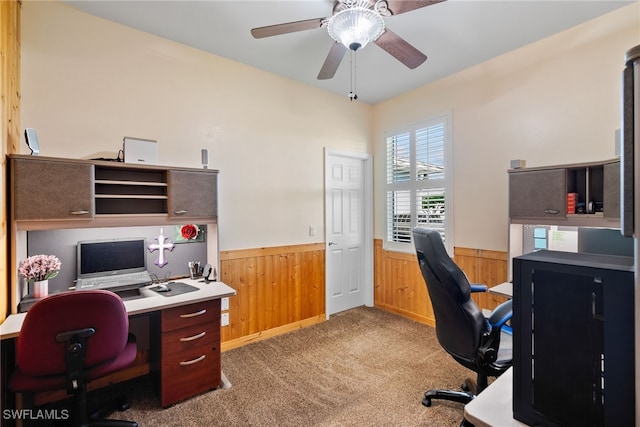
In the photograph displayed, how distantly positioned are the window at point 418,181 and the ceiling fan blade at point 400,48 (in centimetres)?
140

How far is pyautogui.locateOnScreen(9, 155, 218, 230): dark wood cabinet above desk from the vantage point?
193 centimetres

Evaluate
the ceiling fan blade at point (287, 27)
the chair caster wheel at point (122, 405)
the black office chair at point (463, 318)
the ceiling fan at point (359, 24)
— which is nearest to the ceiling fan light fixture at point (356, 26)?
the ceiling fan at point (359, 24)

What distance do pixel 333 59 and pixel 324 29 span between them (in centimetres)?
43

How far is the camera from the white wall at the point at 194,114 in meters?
2.30

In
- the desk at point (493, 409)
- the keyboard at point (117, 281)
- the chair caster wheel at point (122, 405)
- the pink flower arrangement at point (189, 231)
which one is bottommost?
the chair caster wheel at point (122, 405)

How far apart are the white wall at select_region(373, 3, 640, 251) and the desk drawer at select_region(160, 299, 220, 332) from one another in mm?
2646

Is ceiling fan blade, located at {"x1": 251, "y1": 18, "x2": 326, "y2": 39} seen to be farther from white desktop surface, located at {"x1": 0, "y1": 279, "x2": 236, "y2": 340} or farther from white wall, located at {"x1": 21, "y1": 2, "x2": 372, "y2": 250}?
white desktop surface, located at {"x1": 0, "y1": 279, "x2": 236, "y2": 340}

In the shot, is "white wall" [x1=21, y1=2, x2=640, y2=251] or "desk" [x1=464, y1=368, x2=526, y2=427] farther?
"white wall" [x1=21, y1=2, x2=640, y2=251]

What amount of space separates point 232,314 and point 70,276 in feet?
4.58

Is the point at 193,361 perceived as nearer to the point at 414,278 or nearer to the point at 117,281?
the point at 117,281

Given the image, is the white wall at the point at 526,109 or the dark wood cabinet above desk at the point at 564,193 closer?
the dark wood cabinet above desk at the point at 564,193

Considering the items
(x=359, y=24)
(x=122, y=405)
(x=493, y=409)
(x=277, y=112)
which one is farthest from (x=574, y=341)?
(x=277, y=112)

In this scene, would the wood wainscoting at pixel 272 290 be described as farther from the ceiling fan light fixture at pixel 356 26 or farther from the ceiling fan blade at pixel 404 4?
the ceiling fan blade at pixel 404 4

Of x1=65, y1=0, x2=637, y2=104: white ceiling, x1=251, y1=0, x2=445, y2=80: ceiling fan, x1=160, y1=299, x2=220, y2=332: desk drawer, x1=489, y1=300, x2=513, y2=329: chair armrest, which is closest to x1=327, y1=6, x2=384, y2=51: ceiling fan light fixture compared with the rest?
x1=251, y1=0, x2=445, y2=80: ceiling fan
